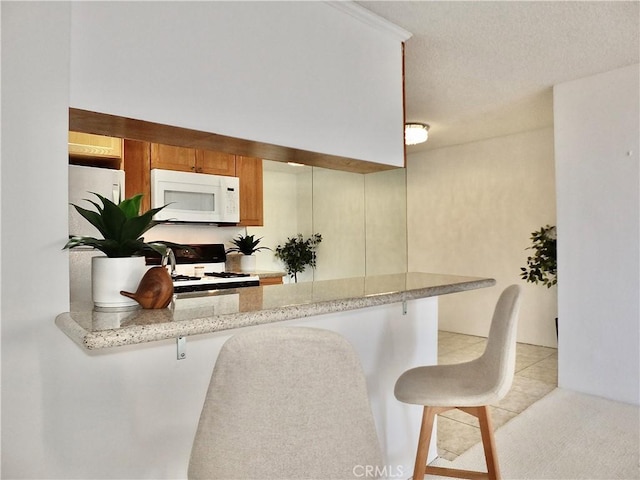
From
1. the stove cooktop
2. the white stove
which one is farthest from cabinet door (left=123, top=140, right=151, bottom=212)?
the stove cooktop

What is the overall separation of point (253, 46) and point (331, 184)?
189cm

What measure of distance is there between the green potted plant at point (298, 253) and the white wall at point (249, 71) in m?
1.69

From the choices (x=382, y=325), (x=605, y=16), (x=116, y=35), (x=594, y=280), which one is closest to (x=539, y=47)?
(x=605, y=16)

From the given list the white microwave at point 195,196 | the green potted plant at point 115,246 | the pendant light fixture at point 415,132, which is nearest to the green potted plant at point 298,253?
the white microwave at point 195,196

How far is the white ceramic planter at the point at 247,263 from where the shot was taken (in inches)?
167

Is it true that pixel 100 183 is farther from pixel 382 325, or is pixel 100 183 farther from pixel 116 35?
pixel 382 325

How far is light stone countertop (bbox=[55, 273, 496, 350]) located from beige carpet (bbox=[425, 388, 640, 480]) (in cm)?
119

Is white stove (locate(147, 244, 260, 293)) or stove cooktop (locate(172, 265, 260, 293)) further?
white stove (locate(147, 244, 260, 293))

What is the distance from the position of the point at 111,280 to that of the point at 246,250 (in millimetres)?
3004

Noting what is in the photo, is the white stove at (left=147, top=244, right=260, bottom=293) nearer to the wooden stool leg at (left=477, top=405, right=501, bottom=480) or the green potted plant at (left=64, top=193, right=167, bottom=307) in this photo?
the green potted plant at (left=64, top=193, right=167, bottom=307)

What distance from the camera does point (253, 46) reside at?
1831 mm

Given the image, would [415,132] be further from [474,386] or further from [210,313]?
[210,313]

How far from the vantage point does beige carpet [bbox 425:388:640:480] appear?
2.19m

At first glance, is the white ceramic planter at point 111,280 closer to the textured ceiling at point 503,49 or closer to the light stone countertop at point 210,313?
the light stone countertop at point 210,313
